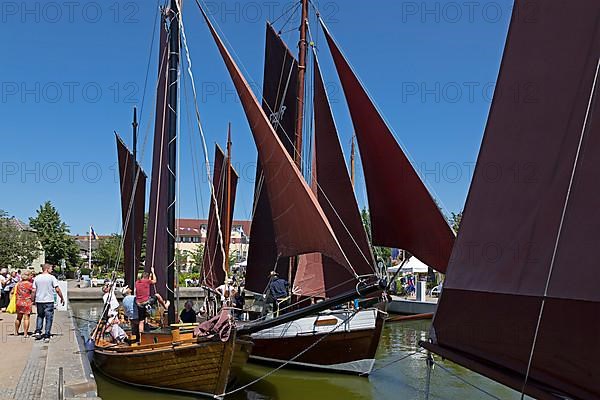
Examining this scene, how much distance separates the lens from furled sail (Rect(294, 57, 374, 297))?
12984mm

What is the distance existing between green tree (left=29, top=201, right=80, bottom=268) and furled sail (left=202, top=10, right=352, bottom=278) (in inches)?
2181

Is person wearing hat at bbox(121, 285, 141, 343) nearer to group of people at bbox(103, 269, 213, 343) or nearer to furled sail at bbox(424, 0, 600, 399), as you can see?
group of people at bbox(103, 269, 213, 343)

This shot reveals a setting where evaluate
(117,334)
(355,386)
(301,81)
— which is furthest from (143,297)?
(301,81)

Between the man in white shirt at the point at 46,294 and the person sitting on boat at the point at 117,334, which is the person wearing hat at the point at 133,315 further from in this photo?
the man in white shirt at the point at 46,294

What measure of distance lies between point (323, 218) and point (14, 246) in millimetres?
46921

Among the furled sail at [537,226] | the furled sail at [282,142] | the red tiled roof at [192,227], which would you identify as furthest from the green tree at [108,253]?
the furled sail at [537,226]

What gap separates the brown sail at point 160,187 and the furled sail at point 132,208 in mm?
4904

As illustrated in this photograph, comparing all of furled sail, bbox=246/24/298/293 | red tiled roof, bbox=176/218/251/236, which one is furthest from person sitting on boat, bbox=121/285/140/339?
red tiled roof, bbox=176/218/251/236

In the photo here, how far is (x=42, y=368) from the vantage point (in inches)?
382

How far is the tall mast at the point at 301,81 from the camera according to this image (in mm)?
16141

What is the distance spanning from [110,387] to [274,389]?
3.31 m

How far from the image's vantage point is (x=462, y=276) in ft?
13.3

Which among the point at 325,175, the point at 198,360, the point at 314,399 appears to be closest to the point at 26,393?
the point at 198,360

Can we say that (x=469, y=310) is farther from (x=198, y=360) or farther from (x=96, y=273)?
(x=96, y=273)
